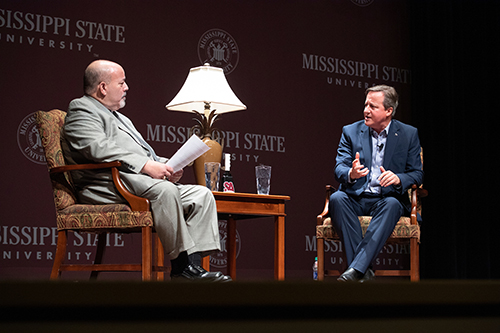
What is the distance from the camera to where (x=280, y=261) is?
278 centimetres

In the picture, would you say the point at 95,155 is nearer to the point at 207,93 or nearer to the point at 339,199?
the point at 207,93

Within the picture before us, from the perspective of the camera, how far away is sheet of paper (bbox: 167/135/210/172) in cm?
228

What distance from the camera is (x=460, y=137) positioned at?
448 cm

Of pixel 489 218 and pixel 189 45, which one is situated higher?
pixel 189 45

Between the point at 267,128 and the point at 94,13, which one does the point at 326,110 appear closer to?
the point at 267,128

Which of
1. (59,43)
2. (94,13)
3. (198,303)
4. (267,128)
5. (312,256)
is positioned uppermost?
(94,13)

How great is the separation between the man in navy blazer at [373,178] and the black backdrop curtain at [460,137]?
176 cm

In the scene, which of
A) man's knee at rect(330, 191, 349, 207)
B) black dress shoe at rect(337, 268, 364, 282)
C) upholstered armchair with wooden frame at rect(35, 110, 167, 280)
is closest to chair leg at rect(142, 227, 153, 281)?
upholstered armchair with wooden frame at rect(35, 110, 167, 280)

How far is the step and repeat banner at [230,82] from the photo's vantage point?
3453 mm

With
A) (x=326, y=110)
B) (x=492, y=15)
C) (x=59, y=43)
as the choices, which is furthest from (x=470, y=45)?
(x=59, y=43)

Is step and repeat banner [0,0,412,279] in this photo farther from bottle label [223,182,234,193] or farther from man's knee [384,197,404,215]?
man's knee [384,197,404,215]

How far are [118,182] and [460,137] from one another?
323cm

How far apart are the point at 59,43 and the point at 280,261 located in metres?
2.08

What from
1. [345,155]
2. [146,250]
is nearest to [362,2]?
[345,155]
